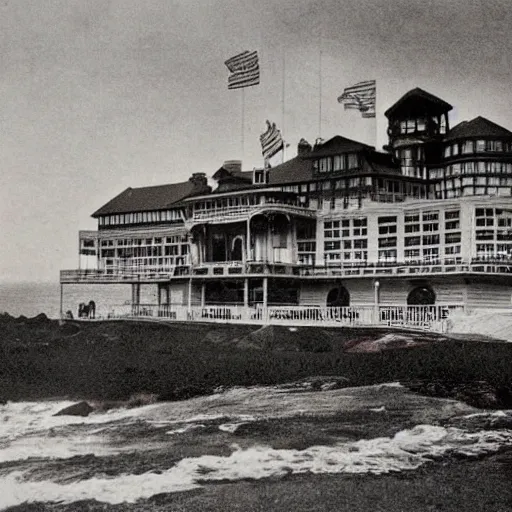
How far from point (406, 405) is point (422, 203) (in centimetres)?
453

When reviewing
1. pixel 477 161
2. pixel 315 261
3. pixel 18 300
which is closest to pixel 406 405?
pixel 18 300

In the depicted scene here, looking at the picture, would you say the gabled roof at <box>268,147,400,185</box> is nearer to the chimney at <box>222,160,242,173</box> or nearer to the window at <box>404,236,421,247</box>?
the window at <box>404,236,421,247</box>

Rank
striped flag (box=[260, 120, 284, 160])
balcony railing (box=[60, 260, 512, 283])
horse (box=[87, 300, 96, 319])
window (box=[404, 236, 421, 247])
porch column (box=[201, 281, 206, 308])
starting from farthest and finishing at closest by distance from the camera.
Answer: horse (box=[87, 300, 96, 319])
porch column (box=[201, 281, 206, 308])
window (box=[404, 236, 421, 247])
balcony railing (box=[60, 260, 512, 283])
striped flag (box=[260, 120, 284, 160])

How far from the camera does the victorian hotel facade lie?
8.16 m

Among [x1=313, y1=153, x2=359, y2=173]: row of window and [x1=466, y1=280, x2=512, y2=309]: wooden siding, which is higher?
[x1=313, y1=153, x2=359, y2=173]: row of window

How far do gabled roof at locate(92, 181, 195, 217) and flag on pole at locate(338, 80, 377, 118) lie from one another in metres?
3.62

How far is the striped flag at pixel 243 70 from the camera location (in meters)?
5.83

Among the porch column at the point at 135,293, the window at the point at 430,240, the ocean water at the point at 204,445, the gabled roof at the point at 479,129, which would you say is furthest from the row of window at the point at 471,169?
the ocean water at the point at 204,445

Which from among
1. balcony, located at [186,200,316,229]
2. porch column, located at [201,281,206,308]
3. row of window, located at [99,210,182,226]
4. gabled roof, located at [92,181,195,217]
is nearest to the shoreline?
gabled roof, located at [92,181,195,217]

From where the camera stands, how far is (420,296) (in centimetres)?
934

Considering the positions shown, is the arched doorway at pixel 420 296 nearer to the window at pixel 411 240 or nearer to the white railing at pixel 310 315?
the white railing at pixel 310 315

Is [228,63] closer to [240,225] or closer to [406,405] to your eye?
[406,405]

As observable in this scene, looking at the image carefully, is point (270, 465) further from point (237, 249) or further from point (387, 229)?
point (237, 249)

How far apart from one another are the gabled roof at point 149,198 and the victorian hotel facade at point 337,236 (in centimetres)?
7
